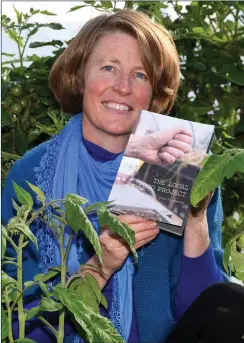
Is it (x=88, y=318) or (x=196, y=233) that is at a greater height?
(x=88, y=318)

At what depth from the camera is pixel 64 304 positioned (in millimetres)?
1236

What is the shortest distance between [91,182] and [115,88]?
233 mm

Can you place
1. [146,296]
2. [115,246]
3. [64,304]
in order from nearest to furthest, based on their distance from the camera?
[64,304]
[115,246]
[146,296]

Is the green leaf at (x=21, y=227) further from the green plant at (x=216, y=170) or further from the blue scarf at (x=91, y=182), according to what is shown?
the blue scarf at (x=91, y=182)

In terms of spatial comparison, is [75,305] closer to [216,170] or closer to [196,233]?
[216,170]

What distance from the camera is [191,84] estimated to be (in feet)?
9.91

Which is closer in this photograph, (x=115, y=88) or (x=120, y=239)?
(x=120, y=239)

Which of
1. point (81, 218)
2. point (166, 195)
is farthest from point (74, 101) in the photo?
point (81, 218)

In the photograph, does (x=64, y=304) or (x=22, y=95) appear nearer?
(x=64, y=304)

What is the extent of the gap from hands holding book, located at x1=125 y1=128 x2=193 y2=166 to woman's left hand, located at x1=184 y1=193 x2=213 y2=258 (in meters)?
0.29

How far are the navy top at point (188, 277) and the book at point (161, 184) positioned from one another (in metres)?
0.49

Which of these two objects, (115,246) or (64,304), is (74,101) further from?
(64,304)

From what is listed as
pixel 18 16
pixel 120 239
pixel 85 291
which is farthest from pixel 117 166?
pixel 18 16

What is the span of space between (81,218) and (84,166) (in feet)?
3.08
